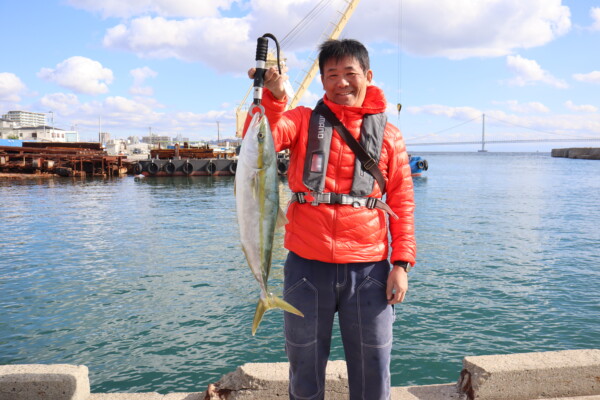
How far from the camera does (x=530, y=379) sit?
12.8 feet

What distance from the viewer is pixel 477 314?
8453 mm

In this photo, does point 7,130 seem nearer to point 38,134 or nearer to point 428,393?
point 38,134

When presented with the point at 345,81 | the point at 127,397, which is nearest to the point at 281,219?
the point at 345,81

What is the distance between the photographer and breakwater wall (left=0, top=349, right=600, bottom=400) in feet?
12.5

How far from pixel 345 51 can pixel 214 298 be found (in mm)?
7578

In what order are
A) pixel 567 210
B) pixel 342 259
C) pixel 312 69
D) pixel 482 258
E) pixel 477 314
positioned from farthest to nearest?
pixel 312 69 → pixel 567 210 → pixel 482 258 → pixel 477 314 → pixel 342 259

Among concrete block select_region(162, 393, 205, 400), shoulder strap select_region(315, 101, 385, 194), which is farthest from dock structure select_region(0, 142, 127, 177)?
shoulder strap select_region(315, 101, 385, 194)

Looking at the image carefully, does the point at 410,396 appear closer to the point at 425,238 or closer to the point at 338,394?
the point at 338,394

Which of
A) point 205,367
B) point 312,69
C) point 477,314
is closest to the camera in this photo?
point 205,367

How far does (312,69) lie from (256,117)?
4958 centimetres

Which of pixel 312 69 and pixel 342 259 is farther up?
pixel 312 69

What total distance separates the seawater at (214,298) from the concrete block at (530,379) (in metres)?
2.13

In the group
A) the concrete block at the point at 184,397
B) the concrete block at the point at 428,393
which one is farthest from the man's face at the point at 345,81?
the concrete block at the point at 184,397

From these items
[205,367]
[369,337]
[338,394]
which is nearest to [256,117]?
[369,337]
